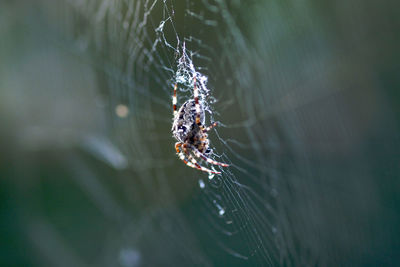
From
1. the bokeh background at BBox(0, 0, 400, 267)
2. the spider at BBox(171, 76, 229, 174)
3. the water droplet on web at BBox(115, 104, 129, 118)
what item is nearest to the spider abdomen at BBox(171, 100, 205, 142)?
the spider at BBox(171, 76, 229, 174)

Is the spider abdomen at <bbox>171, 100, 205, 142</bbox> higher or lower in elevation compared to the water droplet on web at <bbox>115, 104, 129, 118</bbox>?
lower

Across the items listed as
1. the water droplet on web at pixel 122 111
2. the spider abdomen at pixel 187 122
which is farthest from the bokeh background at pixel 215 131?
the spider abdomen at pixel 187 122

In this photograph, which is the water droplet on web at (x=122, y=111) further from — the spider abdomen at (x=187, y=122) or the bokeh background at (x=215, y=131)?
the spider abdomen at (x=187, y=122)

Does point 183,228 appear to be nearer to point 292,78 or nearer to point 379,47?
point 292,78

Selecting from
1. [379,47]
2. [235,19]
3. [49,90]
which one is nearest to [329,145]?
[379,47]

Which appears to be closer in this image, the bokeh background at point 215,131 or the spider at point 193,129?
the spider at point 193,129

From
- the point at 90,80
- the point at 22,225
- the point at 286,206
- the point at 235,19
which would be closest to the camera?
the point at 235,19

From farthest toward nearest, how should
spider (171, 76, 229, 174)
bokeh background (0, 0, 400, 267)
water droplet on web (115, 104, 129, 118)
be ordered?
water droplet on web (115, 104, 129, 118) < bokeh background (0, 0, 400, 267) < spider (171, 76, 229, 174)

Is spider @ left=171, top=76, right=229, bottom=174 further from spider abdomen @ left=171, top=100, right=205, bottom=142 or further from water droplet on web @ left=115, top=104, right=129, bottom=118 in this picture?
water droplet on web @ left=115, top=104, right=129, bottom=118
